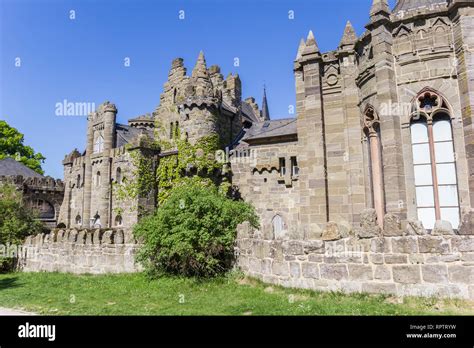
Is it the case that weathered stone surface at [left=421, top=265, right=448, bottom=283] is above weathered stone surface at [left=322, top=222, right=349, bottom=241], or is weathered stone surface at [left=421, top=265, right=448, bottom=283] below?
below

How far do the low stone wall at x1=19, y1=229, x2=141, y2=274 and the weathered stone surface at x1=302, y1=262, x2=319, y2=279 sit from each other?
7916 mm

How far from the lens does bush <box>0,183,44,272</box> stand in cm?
1834

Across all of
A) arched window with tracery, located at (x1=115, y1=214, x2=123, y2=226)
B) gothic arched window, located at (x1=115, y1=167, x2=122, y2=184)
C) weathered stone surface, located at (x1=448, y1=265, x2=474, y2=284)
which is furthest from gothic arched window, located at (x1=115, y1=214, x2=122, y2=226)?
weathered stone surface, located at (x1=448, y1=265, x2=474, y2=284)

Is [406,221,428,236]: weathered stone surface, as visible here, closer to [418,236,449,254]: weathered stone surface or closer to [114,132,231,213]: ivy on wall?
[418,236,449,254]: weathered stone surface

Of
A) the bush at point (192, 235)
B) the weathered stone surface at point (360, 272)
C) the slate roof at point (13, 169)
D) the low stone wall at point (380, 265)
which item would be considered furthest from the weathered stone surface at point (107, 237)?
the slate roof at point (13, 169)

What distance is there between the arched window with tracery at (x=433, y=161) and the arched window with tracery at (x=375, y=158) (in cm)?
101

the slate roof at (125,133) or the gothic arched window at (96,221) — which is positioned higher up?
the slate roof at (125,133)

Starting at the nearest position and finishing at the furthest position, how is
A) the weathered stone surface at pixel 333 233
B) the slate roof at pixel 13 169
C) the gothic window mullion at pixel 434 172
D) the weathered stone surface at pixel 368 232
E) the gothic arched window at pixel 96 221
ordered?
the weathered stone surface at pixel 368 232
the weathered stone surface at pixel 333 233
the gothic window mullion at pixel 434 172
the gothic arched window at pixel 96 221
the slate roof at pixel 13 169

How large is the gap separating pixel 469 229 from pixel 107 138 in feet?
87.8

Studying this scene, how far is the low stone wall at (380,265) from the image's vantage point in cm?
699

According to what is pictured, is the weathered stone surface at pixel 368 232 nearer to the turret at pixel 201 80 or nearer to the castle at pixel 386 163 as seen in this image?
the castle at pixel 386 163
